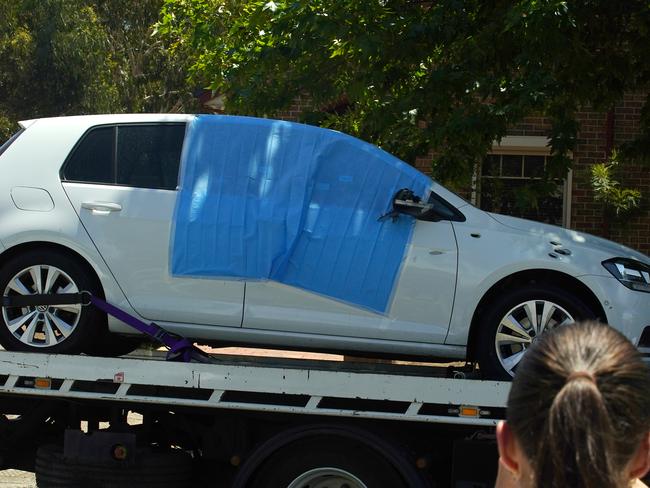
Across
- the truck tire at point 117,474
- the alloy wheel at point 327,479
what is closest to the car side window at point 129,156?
the truck tire at point 117,474

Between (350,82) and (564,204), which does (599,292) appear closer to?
(350,82)

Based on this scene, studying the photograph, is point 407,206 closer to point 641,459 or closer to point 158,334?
point 158,334

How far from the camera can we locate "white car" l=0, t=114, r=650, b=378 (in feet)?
17.4

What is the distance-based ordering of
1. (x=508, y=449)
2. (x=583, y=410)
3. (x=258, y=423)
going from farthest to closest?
(x=258, y=423) < (x=508, y=449) < (x=583, y=410)

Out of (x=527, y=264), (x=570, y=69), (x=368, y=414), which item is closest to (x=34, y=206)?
(x=368, y=414)

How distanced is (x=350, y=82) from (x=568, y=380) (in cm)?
666

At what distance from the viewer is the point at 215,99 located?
13.8 meters

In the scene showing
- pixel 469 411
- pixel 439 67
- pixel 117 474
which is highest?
pixel 439 67

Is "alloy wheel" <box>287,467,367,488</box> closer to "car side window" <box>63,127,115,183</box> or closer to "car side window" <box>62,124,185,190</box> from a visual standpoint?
"car side window" <box>62,124,185,190</box>

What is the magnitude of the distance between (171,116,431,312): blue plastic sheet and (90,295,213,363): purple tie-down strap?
1.18ft

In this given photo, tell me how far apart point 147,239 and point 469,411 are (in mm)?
2098

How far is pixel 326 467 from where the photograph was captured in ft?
16.1

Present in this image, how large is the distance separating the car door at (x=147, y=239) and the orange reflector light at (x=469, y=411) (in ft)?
4.59

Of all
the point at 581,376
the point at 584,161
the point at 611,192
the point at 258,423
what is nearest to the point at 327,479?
the point at 258,423
